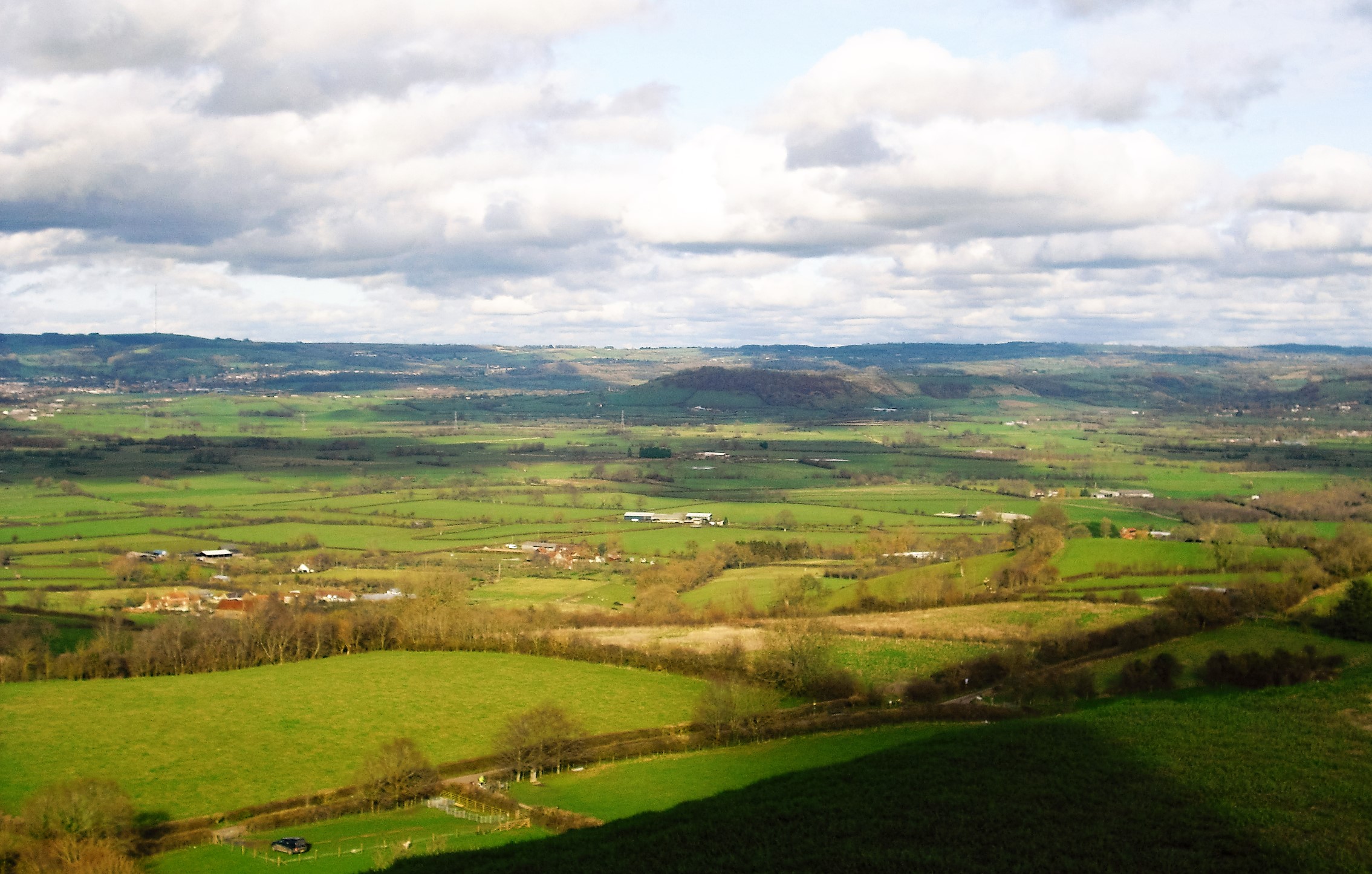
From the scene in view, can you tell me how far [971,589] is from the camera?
239 ft

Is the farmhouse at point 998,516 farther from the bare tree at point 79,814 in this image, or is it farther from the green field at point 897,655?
the bare tree at point 79,814

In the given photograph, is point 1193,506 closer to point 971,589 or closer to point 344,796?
point 971,589

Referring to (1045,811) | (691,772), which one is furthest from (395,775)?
(1045,811)

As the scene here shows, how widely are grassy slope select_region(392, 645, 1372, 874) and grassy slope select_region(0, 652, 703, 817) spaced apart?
12754mm

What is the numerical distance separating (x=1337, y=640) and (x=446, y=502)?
82.7m

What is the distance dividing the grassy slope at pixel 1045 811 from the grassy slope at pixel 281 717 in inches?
502

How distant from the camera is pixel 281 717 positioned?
44688 mm

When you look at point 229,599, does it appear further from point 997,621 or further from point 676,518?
point 676,518

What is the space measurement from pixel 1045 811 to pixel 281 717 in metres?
30.7

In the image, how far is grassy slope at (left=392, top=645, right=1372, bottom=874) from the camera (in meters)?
26.0

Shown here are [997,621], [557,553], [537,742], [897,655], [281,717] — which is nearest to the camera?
[537,742]

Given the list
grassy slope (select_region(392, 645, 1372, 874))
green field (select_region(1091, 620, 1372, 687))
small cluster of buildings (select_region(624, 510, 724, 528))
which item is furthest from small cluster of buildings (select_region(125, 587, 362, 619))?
green field (select_region(1091, 620, 1372, 687))

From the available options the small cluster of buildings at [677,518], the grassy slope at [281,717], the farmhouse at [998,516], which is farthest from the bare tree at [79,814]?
the farmhouse at [998,516]

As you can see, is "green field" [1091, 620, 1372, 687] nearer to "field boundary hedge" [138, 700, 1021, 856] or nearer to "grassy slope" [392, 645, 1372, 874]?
"field boundary hedge" [138, 700, 1021, 856]
